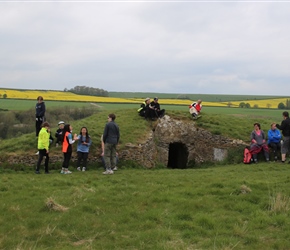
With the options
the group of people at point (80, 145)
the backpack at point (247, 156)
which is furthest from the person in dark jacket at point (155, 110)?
the group of people at point (80, 145)

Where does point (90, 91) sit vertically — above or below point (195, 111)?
above

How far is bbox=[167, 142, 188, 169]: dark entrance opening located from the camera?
18.9 m

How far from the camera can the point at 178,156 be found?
19828 mm

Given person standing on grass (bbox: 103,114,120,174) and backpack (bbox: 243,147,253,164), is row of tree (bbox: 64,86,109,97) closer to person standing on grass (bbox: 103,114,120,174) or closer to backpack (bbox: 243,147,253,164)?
backpack (bbox: 243,147,253,164)

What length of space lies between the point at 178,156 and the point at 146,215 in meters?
12.3

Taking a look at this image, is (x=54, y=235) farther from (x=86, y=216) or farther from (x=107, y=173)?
(x=107, y=173)

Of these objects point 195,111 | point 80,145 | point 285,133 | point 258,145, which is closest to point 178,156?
point 195,111

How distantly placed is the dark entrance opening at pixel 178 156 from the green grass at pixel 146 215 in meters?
7.75

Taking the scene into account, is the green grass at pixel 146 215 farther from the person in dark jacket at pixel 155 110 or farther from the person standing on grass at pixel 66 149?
the person in dark jacket at pixel 155 110

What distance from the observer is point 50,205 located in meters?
8.09

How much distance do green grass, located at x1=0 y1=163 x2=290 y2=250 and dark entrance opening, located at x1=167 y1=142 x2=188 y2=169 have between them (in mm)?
7747

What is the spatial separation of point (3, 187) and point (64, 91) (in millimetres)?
68229

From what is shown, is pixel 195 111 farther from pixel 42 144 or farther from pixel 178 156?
pixel 42 144

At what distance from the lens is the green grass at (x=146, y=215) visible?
6.42 meters
